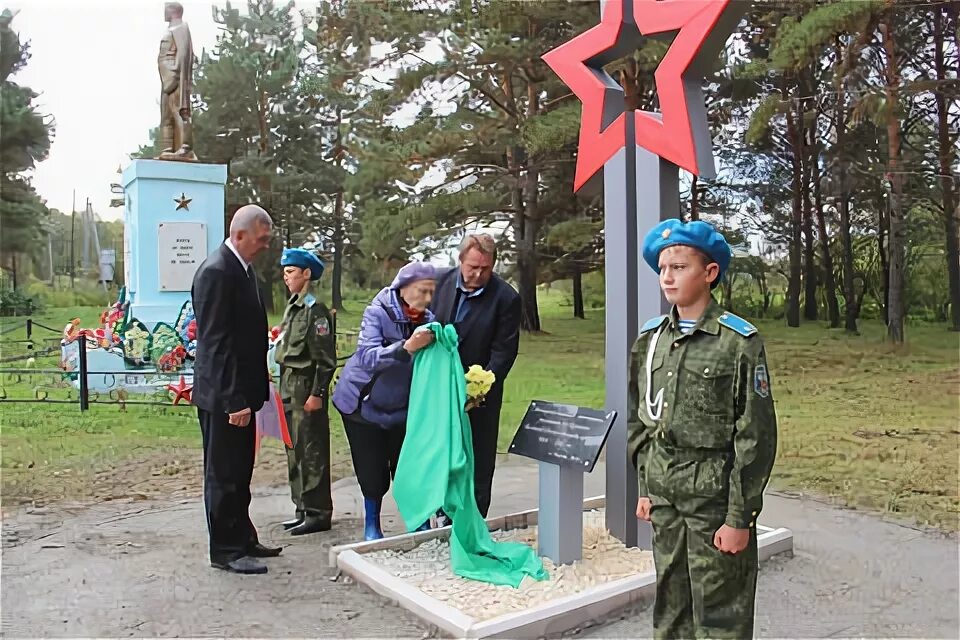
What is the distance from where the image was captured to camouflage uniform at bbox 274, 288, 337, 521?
15.3ft

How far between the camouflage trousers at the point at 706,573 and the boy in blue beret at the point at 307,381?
2639 millimetres

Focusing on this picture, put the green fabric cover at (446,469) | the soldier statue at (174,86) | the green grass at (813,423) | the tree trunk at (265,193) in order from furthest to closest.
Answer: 1. the tree trunk at (265,193)
2. the soldier statue at (174,86)
3. the green grass at (813,423)
4. the green fabric cover at (446,469)

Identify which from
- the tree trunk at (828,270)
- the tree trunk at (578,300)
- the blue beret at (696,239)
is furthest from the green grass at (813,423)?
the tree trunk at (578,300)

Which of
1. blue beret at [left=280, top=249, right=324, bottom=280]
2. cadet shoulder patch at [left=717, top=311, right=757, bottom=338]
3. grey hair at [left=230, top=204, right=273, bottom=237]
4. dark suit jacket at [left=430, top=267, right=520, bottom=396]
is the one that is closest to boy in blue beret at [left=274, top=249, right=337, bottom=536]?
blue beret at [left=280, top=249, right=324, bottom=280]

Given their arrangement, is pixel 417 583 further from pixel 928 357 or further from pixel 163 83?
pixel 928 357

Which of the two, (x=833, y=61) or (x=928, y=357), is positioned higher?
(x=833, y=61)

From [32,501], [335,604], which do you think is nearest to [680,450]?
[335,604]

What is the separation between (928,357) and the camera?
13.4 m

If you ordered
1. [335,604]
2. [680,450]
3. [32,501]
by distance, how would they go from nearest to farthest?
[680,450]
[335,604]
[32,501]

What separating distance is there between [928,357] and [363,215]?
1108cm

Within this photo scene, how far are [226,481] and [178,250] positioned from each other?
20.1 feet

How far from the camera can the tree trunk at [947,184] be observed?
555 inches

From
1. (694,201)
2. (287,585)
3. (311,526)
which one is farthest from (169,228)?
(694,201)

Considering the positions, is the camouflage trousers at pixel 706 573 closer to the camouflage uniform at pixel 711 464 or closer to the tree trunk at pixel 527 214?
the camouflage uniform at pixel 711 464
